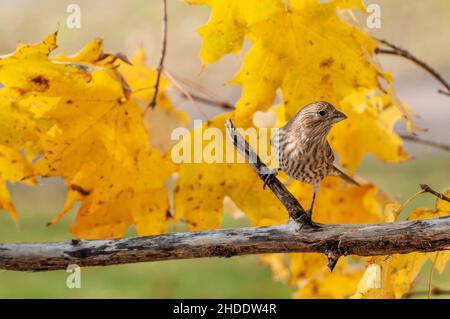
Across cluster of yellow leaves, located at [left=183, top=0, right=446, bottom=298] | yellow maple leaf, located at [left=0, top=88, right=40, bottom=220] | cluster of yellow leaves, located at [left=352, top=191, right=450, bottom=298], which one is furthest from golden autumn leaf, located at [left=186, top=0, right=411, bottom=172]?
yellow maple leaf, located at [left=0, top=88, right=40, bottom=220]

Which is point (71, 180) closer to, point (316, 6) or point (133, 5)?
point (316, 6)

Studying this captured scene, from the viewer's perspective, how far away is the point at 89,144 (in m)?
1.56

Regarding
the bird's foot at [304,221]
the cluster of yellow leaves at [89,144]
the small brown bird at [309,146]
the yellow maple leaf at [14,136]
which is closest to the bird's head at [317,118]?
the small brown bird at [309,146]

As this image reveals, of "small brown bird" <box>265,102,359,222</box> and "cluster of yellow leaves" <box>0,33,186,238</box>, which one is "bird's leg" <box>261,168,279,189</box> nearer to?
"small brown bird" <box>265,102,359,222</box>

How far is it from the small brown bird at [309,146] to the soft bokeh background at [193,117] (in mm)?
231

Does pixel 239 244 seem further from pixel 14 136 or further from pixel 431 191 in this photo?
pixel 14 136

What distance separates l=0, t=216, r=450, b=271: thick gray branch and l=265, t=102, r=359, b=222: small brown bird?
65 millimetres

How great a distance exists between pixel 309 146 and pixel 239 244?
9.0 inches

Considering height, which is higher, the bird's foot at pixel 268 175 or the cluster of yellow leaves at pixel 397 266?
the bird's foot at pixel 268 175

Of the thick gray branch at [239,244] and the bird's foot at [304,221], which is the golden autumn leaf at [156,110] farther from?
the bird's foot at [304,221]

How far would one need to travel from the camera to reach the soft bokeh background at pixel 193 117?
4.19m

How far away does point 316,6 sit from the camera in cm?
147

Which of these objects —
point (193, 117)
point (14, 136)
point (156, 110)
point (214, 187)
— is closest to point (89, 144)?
point (14, 136)
